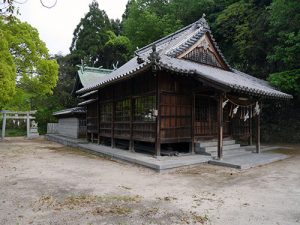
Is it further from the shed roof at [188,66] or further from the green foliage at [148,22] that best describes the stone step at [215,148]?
the green foliage at [148,22]

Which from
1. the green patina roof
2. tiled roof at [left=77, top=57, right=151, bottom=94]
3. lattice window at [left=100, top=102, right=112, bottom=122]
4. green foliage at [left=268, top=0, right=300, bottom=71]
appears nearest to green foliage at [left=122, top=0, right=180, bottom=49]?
the green patina roof

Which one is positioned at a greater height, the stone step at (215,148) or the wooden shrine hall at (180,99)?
the wooden shrine hall at (180,99)

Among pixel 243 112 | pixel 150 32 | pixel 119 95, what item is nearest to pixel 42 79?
pixel 119 95

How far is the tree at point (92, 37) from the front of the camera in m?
37.6

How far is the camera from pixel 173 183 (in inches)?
312

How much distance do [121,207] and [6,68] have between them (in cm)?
1424

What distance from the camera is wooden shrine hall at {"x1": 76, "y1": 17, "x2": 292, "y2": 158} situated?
10953mm

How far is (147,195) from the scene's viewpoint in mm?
6664

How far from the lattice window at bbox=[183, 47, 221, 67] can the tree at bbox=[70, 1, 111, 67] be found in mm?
24852

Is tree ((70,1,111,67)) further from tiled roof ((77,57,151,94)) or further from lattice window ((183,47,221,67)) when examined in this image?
lattice window ((183,47,221,67))

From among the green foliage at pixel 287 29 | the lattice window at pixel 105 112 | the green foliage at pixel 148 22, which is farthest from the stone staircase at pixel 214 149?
the green foliage at pixel 148 22

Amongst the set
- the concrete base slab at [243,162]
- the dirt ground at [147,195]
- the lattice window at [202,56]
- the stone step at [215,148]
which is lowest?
the dirt ground at [147,195]

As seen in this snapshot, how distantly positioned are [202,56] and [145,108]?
15.9ft

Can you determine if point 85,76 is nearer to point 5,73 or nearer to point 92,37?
point 5,73
